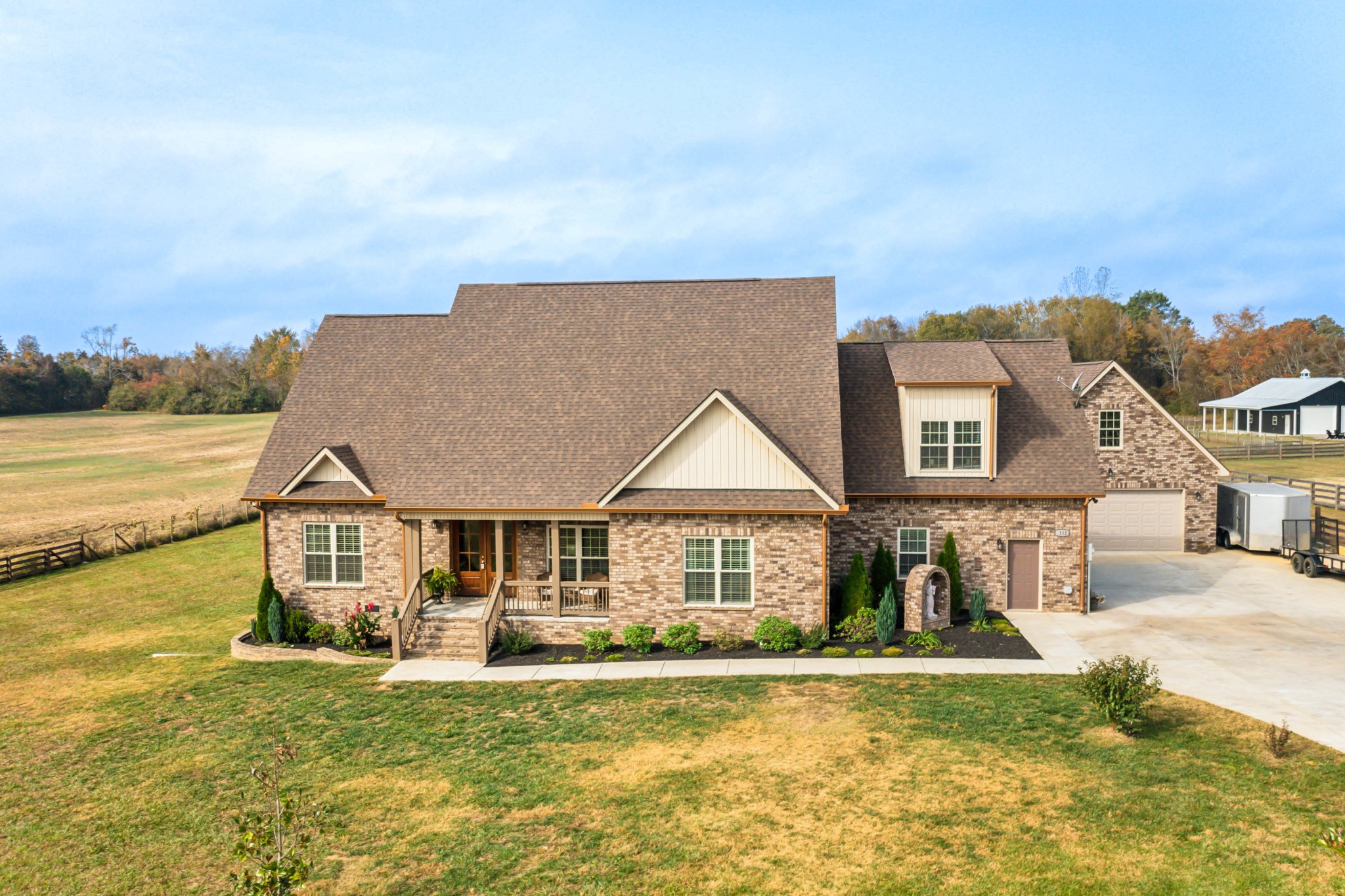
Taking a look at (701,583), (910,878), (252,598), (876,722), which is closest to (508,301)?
(701,583)

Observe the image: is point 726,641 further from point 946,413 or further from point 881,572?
point 946,413

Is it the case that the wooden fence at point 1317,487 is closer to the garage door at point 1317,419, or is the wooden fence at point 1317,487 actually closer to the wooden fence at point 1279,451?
the wooden fence at point 1279,451

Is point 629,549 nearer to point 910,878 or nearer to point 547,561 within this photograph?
point 547,561

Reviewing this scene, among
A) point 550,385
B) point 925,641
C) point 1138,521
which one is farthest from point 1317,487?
point 550,385

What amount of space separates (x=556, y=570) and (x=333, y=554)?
19.9 feet

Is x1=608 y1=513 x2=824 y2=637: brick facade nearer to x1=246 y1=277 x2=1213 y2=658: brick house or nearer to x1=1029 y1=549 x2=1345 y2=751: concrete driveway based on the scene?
x1=246 y1=277 x2=1213 y2=658: brick house

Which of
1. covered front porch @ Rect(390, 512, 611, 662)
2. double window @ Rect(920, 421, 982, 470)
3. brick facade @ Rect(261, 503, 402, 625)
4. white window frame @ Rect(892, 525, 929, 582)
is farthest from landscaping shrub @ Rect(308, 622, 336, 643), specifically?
double window @ Rect(920, 421, 982, 470)

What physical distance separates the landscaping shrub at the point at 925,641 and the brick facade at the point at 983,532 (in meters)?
2.61

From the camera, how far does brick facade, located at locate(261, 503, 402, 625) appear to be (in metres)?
20.5

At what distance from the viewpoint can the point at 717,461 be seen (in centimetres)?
1892

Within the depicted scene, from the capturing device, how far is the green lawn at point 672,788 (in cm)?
953

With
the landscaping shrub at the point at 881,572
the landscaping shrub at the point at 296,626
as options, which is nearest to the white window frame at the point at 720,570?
the landscaping shrub at the point at 881,572

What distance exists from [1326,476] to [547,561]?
45.3 metres

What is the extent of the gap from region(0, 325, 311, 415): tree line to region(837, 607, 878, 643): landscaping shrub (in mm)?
85523
